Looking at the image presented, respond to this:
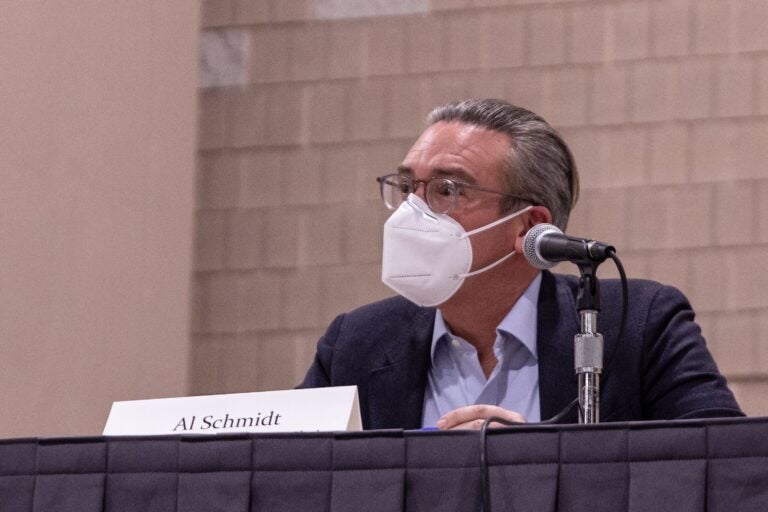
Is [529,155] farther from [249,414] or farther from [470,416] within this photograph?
[249,414]

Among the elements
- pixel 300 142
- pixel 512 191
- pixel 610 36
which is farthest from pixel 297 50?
pixel 512 191

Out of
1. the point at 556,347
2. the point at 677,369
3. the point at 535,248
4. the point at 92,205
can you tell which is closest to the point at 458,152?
the point at 556,347

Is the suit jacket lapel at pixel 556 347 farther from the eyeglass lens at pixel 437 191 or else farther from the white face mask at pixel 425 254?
the eyeglass lens at pixel 437 191

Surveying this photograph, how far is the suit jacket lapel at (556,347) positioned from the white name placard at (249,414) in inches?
24.6

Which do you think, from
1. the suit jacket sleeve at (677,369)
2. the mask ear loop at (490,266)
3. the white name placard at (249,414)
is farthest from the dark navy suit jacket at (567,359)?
the white name placard at (249,414)

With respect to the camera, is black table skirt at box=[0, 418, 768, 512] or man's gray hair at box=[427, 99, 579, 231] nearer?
black table skirt at box=[0, 418, 768, 512]

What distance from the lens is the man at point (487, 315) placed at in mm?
2271

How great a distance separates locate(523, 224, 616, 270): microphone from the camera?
173cm

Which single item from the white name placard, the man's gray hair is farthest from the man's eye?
the white name placard

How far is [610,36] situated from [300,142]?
996 millimetres

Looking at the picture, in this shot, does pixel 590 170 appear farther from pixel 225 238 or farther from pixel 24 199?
pixel 24 199

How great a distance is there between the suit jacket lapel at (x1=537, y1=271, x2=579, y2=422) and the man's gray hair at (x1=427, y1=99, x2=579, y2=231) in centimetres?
17

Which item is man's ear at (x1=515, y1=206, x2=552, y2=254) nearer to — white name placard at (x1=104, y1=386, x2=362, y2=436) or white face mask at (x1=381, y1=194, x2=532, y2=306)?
white face mask at (x1=381, y1=194, x2=532, y2=306)

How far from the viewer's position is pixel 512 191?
2.47 meters
